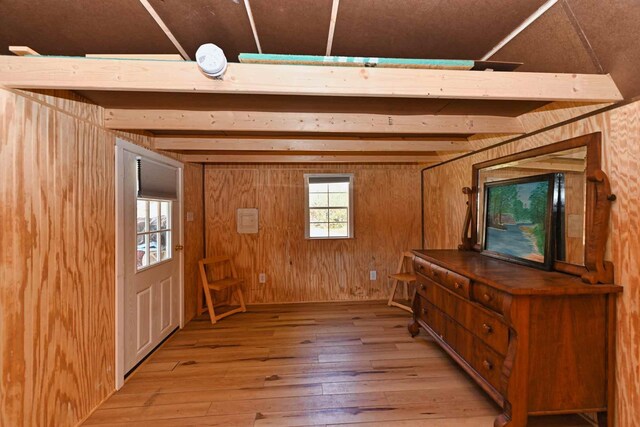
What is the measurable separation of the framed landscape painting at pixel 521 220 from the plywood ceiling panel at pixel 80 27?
2376 millimetres

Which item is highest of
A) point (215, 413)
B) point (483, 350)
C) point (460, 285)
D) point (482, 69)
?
point (482, 69)

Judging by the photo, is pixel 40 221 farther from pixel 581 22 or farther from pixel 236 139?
pixel 581 22

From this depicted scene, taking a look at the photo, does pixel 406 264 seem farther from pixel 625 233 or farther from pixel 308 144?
pixel 625 233

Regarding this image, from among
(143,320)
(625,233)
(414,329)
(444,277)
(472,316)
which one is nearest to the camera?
(625,233)

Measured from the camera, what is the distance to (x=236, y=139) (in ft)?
8.15

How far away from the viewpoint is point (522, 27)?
125 cm

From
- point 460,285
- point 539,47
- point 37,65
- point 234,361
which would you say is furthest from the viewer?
point 234,361

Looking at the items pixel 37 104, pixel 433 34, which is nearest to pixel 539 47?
pixel 433 34

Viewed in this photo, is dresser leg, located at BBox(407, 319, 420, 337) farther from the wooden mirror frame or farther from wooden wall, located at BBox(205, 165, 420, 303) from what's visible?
the wooden mirror frame

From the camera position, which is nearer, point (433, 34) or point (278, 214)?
point (433, 34)

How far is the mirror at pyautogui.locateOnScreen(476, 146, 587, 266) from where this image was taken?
1.55 meters

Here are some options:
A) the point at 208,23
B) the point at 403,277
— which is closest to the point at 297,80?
the point at 208,23

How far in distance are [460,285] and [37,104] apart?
265 centimetres

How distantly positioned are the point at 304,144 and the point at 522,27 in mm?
1694
